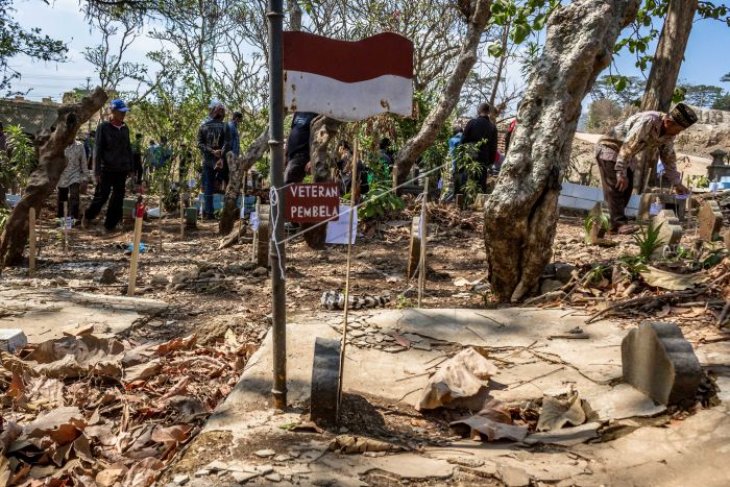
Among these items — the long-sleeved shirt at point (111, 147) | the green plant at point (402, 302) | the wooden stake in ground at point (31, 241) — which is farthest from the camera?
the long-sleeved shirt at point (111, 147)

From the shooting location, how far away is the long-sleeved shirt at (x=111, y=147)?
9094 mm

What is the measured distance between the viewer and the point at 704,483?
263 centimetres

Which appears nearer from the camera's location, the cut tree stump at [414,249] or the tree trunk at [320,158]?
the cut tree stump at [414,249]

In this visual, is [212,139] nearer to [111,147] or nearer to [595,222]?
[111,147]

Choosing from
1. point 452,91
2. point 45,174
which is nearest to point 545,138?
point 452,91

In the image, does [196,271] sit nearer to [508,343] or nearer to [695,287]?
[508,343]

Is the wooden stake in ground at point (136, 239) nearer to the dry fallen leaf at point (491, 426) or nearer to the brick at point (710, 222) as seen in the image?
the dry fallen leaf at point (491, 426)

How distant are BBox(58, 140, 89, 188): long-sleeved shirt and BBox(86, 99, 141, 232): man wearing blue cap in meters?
0.72

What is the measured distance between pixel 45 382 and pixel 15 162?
29.6 ft

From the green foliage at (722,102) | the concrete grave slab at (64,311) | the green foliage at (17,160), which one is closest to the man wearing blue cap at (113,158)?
the green foliage at (17,160)

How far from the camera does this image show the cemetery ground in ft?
9.12

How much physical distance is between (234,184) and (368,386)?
6.16 m

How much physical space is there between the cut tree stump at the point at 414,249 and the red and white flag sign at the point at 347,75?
2767 millimetres

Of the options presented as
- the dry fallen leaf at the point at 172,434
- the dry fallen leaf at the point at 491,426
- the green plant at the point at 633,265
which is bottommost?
the dry fallen leaf at the point at 172,434
